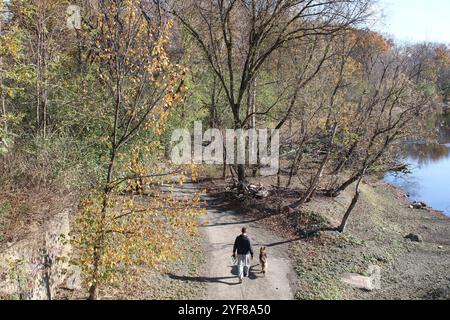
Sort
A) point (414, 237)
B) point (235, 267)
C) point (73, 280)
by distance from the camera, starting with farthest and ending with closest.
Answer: point (414, 237) < point (235, 267) < point (73, 280)

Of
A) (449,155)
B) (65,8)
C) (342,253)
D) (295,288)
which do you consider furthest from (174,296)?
(449,155)

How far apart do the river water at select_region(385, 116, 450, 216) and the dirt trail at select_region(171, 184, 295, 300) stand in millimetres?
14803

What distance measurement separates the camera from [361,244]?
52.5 ft

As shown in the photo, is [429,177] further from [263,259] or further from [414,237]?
[263,259]

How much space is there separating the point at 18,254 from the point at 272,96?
69.2 ft

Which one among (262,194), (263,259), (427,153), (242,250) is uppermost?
(427,153)

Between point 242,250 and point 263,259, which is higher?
point 242,250

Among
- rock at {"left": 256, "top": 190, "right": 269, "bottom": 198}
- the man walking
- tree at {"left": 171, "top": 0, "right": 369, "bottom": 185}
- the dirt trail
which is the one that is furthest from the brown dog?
tree at {"left": 171, "top": 0, "right": 369, "bottom": 185}

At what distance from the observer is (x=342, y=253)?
15.0 m

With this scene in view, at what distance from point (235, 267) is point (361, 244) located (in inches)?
243

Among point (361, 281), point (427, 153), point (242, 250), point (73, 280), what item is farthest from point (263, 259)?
point (427, 153)

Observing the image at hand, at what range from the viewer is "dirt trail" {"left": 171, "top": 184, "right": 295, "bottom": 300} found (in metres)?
11.5
